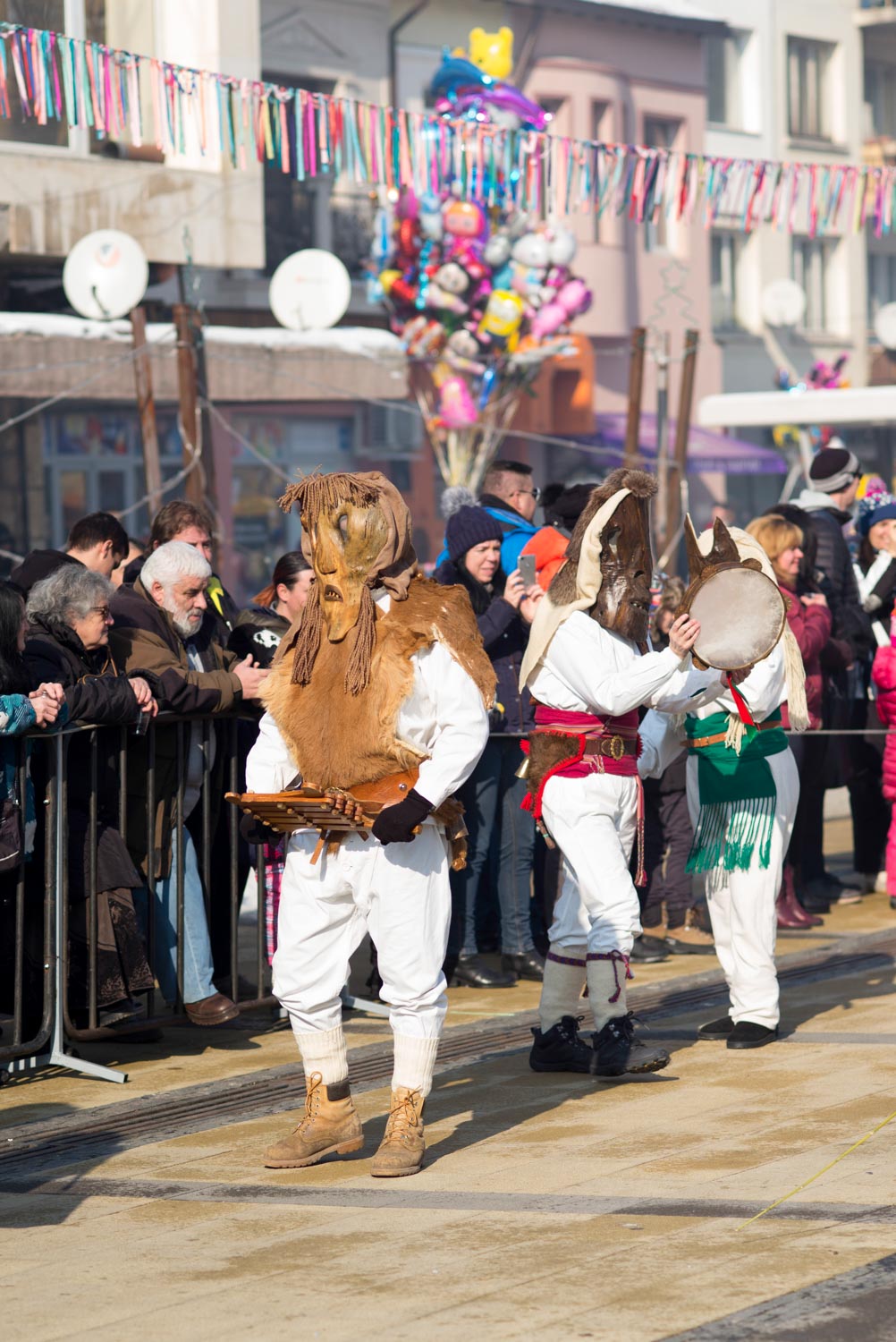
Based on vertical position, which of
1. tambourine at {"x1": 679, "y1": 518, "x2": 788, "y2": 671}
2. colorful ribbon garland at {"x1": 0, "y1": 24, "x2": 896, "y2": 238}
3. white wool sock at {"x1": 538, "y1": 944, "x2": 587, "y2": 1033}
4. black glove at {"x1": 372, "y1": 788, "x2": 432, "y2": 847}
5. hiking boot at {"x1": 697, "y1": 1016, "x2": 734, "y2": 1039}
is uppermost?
colorful ribbon garland at {"x1": 0, "y1": 24, "x2": 896, "y2": 238}

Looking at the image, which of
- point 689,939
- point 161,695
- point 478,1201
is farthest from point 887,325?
point 478,1201

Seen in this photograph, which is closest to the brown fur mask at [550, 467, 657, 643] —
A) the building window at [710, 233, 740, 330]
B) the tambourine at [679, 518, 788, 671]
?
the tambourine at [679, 518, 788, 671]

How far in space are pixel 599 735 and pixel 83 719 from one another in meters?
1.71

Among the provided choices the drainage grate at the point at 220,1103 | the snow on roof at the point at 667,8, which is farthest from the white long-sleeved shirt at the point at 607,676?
the snow on roof at the point at 667,8

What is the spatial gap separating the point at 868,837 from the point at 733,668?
Result: 4864 mm

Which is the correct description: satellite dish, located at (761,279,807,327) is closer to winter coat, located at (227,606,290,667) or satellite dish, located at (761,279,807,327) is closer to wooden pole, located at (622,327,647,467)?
wooden pole, located at (622,327,647,467)

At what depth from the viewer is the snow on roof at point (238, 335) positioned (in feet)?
69.4

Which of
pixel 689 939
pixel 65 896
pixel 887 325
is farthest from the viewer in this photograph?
pixel 887 325

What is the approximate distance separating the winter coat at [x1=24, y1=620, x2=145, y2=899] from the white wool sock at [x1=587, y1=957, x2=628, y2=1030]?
1561mm

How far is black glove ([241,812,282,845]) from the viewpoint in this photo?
6.23 metres

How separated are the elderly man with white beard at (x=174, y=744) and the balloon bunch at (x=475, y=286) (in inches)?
732

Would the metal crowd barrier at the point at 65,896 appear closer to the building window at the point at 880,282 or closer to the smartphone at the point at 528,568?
the smartphone at the point at 528,568

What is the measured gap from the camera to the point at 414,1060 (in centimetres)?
595

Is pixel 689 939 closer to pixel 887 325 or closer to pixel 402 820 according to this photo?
pixel 402 820
